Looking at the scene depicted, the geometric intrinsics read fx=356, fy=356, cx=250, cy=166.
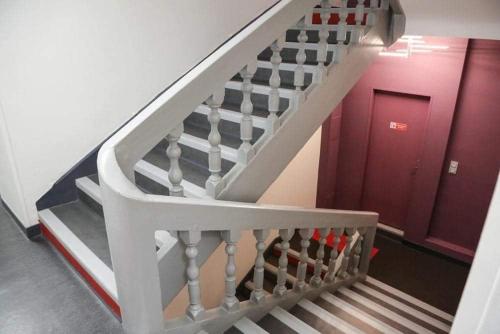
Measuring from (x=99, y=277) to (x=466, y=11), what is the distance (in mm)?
2993

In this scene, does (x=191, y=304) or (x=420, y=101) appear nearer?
(x=191, y=304)

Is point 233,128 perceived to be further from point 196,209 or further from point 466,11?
point 466,11

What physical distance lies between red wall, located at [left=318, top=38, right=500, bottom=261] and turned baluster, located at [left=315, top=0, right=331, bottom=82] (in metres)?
2.57

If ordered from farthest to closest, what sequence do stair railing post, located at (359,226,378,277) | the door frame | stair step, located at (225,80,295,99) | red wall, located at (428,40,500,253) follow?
the door frame
red wall, located at (428,40,500,253)
stair railing post, located at (359,226,378,277)
stair step, located at (225,80,295,99)

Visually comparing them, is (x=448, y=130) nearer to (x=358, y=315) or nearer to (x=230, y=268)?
(x=358, y=315)

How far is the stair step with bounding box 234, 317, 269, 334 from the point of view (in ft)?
5.74

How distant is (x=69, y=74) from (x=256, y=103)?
118 centimetres

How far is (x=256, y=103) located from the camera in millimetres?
2453

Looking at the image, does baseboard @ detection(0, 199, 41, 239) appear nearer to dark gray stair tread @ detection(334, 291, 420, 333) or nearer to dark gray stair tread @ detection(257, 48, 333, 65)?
dark gray stair tread @ detection(257, 48, 333, 65)

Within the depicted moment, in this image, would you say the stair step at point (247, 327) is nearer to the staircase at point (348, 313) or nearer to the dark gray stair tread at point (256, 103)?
the staircase at point (348, 313)

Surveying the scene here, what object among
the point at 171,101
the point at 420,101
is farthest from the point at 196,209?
the point at 420,101

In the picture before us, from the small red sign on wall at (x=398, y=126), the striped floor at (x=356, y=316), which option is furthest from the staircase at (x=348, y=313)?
the small red sign on wall at (x=398, y=126)

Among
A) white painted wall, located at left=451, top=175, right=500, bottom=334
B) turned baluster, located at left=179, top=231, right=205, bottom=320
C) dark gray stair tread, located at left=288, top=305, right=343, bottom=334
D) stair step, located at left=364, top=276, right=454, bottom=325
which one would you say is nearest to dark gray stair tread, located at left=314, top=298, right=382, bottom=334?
dark gray stair tread, located at left=288, top=305, right=343, bottom=334

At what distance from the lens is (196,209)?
1.37 meters
